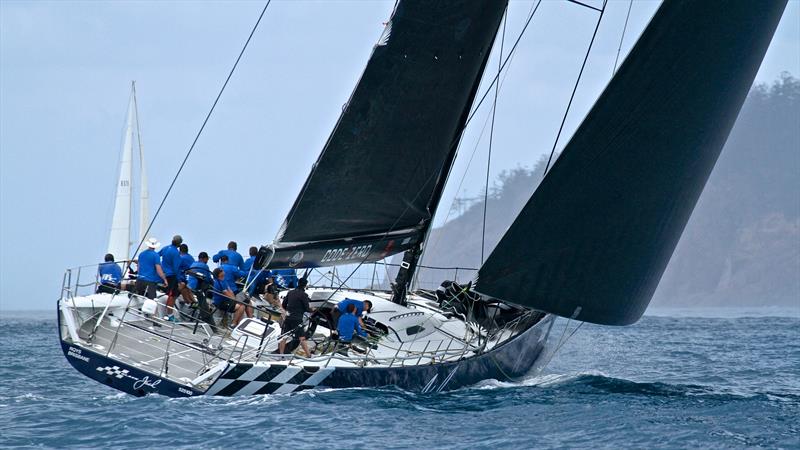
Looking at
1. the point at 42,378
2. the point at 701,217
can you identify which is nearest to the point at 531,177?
the point at 701,217

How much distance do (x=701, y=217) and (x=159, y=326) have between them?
11680cm

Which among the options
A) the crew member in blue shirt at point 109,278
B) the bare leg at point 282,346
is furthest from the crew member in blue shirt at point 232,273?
the bare leg at point 282,346

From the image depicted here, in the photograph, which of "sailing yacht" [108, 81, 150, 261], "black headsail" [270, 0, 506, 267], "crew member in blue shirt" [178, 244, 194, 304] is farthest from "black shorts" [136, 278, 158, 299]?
"sailing yacht" [108, 81, 150, 261]

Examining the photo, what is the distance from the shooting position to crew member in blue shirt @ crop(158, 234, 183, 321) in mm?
16516

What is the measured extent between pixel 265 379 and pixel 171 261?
10.7 feet

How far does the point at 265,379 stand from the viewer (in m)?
14.0

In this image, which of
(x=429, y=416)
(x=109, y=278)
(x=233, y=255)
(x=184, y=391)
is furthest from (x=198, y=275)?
(x=429, y=416)

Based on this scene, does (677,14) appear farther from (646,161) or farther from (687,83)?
(646,161)

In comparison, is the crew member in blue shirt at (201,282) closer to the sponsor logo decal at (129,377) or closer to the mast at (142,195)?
the sponsor logo decal at (129,377)

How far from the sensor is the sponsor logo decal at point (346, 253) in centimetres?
1604

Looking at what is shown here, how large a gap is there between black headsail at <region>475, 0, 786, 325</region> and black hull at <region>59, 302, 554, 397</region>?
1.38m

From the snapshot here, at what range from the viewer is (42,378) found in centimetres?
1853

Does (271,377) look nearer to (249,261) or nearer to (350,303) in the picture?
(350,303)

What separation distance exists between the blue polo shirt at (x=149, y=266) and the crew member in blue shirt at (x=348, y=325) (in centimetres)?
285
